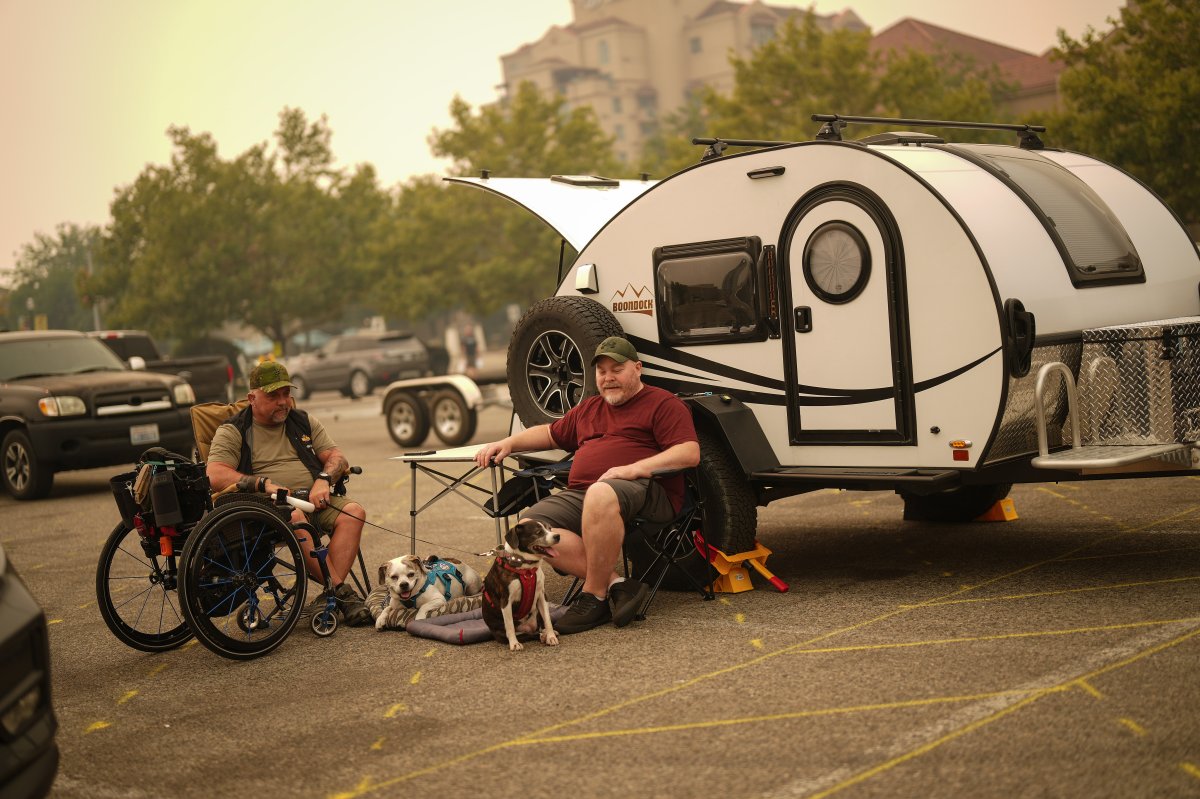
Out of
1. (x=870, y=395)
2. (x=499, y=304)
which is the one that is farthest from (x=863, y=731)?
(x=499, y=304)

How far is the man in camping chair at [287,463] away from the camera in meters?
7.30

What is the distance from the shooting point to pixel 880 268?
7188mm

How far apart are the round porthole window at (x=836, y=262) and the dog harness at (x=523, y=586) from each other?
2.36 meters

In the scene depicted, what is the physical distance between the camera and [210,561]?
21.7 ft

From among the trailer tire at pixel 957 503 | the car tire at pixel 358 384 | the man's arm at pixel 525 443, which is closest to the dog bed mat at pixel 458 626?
the man's arm at pixel 525 443

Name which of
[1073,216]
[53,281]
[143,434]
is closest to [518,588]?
[1073,216]

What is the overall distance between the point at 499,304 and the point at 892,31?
31830 mm

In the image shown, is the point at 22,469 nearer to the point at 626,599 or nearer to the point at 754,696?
the point at 626,599

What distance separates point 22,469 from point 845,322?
10.9m

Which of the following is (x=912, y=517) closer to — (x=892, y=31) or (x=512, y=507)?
(x=512, y=507)

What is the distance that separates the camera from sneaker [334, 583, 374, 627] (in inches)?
287

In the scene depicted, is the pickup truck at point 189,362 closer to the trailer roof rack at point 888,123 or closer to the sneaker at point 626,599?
the trailer roof rack at point 888,123

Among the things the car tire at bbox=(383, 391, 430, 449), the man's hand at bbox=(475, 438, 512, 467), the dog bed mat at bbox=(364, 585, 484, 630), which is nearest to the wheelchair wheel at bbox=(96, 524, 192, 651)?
the dog bed mat at bbox=(364, 585, 484, 630)

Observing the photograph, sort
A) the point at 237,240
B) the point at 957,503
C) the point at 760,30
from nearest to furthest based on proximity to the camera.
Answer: the point at 957,503 → the point at 237,240 → the point at 760,30
